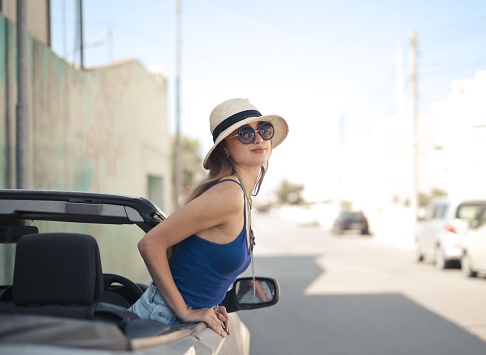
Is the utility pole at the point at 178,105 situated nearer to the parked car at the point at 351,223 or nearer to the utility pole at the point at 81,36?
the parked car at the point at 351,223

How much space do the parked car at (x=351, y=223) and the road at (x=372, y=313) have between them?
21321mm

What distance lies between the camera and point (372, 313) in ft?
34.2

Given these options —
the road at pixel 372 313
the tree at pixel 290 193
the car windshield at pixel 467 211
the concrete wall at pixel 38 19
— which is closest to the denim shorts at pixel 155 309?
the road at pixel 372 313

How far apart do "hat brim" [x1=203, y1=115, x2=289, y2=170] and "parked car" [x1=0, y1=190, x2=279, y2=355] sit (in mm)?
510

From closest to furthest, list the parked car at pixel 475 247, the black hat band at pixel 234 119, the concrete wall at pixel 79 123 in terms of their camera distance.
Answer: the black hat band at pixel 234 119 → the concrete wall at pixel 79 123 → the parked car at pixel 475 247

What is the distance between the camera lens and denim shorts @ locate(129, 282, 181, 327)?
3.02m

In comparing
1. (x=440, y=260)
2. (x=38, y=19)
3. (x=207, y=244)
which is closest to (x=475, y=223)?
(x=440, y=260)

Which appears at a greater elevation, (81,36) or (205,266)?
(81,36)

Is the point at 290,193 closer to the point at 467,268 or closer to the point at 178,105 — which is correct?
the point at 178,105

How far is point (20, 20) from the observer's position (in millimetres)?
8414

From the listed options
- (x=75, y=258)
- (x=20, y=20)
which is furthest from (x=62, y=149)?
(x=75, y=258)

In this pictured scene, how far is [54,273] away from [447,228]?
581 inches

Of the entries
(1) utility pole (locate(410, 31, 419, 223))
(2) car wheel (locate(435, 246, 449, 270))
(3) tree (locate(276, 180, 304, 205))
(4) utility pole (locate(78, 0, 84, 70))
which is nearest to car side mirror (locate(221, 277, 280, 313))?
(4) utility pole (locate(78, 0, 84, 70))

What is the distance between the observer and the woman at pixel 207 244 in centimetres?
287
